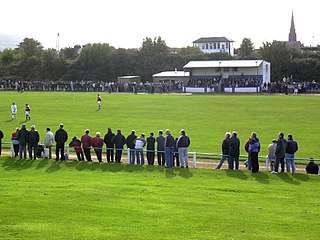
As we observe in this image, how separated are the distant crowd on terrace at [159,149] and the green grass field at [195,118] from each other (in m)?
4.03

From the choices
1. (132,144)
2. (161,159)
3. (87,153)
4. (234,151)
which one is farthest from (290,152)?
(87,153)

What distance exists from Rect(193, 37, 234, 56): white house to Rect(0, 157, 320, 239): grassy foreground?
463 ft

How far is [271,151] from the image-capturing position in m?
20.5

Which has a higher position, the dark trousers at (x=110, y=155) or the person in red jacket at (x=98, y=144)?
the person in red jacket at (x=98, y=144)

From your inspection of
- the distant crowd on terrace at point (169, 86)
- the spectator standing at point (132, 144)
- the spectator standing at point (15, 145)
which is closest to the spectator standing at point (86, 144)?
the spectator standing at point (132, 144)

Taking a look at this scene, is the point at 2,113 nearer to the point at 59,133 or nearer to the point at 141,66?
the point at 59,133

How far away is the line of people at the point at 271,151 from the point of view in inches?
794

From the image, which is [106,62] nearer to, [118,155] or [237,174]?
[118,155]

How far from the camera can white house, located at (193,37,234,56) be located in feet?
523

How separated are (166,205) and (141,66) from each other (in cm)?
8440

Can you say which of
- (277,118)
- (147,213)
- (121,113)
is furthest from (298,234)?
(121,113)

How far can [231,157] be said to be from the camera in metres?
21.1

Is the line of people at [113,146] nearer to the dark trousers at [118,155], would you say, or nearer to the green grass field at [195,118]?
the dark trousers at [118,155]

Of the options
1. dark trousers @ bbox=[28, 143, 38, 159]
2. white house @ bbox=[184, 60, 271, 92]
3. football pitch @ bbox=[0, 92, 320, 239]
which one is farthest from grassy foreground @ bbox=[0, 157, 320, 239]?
white house @ bbox=[184, 60, 271, 92]
